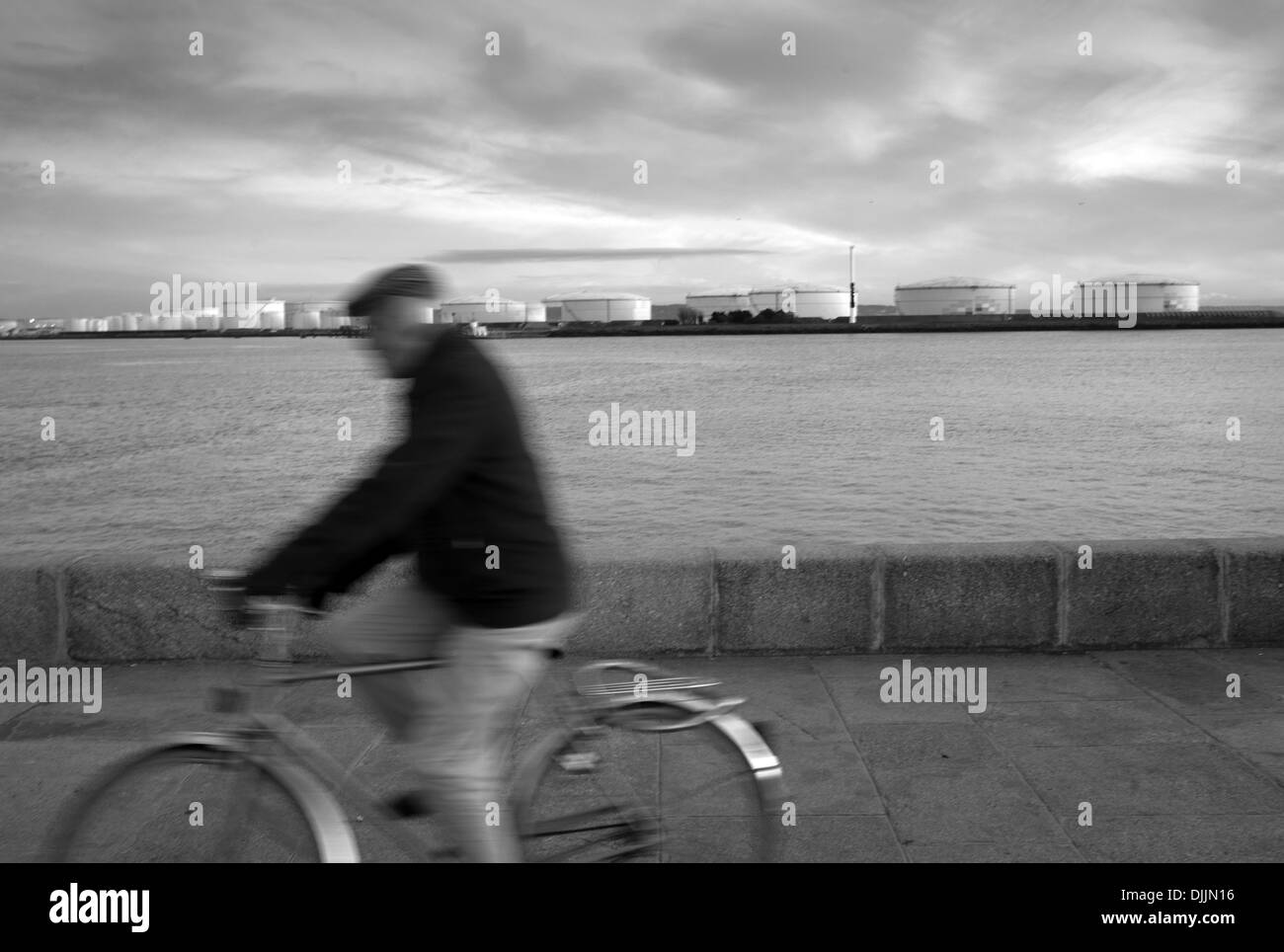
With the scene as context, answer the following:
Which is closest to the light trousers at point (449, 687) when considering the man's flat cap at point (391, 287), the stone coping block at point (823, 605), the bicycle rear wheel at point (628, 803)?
the bicycle rear wheel at point (628, 803)

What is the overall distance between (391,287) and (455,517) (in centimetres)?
51

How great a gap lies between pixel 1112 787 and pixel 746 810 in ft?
6.15

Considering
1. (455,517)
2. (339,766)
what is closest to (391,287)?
(455,517)

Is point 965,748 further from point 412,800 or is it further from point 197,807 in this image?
point 197,807

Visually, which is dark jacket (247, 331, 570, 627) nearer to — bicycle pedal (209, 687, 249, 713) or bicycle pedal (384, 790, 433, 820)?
bicycle pedal (209, 687, 249, 713)

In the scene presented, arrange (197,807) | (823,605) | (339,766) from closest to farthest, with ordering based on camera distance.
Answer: (197,807) → (339,766) → (823,605)

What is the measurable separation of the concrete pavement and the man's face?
0.85 m

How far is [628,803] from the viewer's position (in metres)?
3.04

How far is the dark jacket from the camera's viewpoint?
2.60 metres

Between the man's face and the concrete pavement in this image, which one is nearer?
the man's face

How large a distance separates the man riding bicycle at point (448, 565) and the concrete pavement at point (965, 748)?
0.29m

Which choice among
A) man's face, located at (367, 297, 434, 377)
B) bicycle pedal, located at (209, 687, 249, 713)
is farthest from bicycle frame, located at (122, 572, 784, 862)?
man's face, located at (367, 297, 434, 377)
